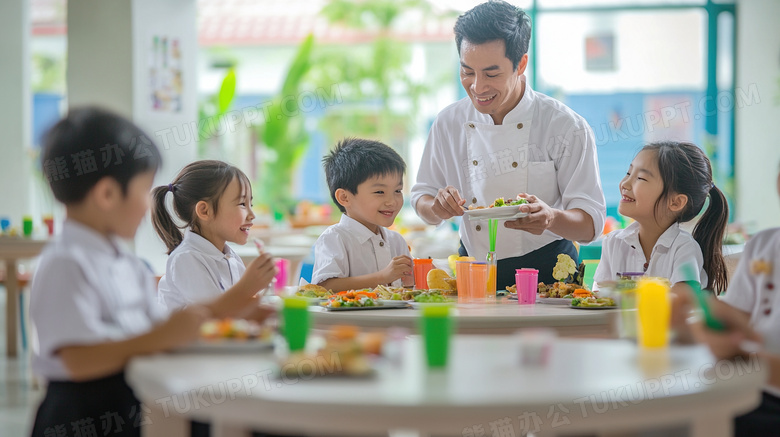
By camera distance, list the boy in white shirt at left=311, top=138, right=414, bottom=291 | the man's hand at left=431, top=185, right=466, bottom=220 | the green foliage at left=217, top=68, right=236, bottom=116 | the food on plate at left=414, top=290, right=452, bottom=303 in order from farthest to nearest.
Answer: the green foliage at left=217, top=68, right=236, bottom=116 < the boy in white shirt at left=311, top=138, right=414, bottom=291 < the man's hand at left=431, top=185, right=466, bottom=220 < the food on plate at left=414, top=290, right=452, bottom=303

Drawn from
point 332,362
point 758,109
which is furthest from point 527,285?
point 758,109

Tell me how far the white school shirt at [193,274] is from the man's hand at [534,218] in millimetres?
959

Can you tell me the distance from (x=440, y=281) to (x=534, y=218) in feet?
1.29

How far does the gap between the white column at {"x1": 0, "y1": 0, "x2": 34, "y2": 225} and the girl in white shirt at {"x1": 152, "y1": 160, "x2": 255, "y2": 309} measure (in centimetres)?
545

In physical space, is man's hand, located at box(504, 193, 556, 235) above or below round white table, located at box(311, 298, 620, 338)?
above

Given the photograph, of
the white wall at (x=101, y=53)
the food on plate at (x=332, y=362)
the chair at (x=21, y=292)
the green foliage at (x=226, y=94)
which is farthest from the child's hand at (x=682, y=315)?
the green foliage at (x=226, y=94)

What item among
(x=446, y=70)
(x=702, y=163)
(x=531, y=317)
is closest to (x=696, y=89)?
(x=446, y=70)

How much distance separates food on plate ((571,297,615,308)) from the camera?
2.22m

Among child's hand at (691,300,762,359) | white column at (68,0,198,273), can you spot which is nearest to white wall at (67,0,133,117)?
white column at (68,0,198,273)

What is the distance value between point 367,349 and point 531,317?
0.79 metres

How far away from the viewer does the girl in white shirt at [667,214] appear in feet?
9.05

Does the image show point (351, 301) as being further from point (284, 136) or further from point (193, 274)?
point (284, 136)

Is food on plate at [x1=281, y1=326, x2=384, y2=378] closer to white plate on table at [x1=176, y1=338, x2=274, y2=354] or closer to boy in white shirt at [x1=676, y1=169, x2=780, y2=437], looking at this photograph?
white plate on table at [x1=176, y1=338, x2=274, y2=354]

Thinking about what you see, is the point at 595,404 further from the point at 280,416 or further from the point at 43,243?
the point at 43,243
